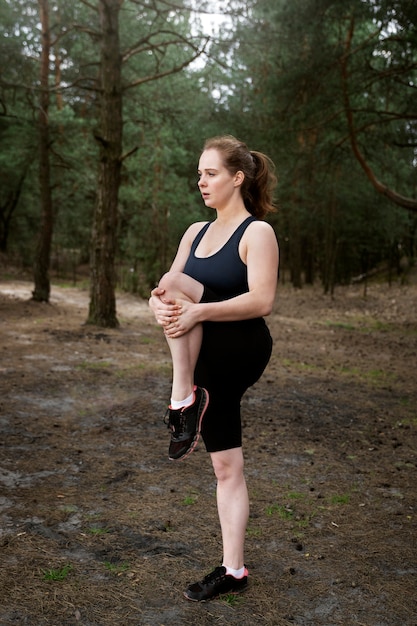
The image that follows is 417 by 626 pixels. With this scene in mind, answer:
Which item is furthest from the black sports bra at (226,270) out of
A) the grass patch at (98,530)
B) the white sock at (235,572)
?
the grass patch at (98,530)

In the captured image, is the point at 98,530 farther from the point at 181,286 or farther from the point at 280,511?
the point at 181,286

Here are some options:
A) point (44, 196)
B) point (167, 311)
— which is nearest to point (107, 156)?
point (44, 196)

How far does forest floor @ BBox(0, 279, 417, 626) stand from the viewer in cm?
300

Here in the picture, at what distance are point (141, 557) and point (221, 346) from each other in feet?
4.88

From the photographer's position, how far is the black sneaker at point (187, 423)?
2.79 meters

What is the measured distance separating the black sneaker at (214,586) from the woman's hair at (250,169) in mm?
1839

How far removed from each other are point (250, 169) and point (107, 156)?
938cm

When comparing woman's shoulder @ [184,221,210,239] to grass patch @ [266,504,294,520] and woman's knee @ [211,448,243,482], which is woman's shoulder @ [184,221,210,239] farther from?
grass patch @ [266,504,294,520]

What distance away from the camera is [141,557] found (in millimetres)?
3443

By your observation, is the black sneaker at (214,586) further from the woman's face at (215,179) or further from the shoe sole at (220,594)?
the woman's face at (215,179)

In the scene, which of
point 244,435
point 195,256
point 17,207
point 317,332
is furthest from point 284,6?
point 17,207

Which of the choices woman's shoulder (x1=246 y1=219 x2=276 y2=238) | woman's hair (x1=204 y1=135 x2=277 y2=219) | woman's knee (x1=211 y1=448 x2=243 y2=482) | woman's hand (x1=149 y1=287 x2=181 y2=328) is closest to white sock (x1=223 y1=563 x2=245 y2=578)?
woman's knee (x1=211 y1=448 x2=243 y2=482)

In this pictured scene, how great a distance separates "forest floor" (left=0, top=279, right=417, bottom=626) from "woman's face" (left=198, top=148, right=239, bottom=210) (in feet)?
6.63

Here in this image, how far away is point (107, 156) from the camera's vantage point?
1173cm
